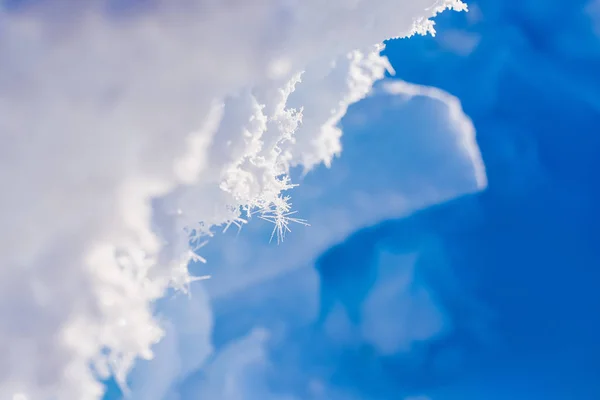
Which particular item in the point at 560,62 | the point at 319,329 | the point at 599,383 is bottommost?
the point at 599,383

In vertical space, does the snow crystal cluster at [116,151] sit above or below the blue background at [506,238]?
below

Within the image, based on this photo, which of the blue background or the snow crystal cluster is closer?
the snow crystal cluster

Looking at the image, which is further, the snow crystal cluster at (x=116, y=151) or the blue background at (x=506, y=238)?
the blue background at (x=506, y=238)

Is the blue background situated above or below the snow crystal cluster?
above

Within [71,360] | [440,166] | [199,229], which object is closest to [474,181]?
[440,166]

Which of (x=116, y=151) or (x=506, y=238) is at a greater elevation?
(x=506, y=238)

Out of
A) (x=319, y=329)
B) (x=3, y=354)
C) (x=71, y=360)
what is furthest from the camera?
(x=319, y=329)

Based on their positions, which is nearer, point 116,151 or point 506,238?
point 116,151

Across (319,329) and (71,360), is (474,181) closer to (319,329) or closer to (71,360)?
(319,329)
